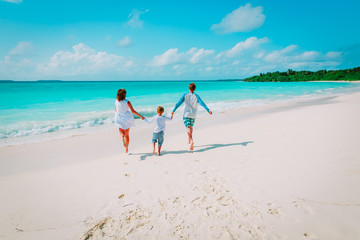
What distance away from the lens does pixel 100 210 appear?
A: 305 centimetres

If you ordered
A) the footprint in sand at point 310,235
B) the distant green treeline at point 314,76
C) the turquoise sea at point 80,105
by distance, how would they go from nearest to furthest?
the footprint in sand at point 310,235 → the turquoise sea at point 80,105 → the distant green treeline at point 314,76

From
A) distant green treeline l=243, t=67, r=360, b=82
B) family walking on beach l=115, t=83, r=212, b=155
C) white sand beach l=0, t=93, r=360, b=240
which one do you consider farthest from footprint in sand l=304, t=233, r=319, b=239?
distant green treeline l=243, t=67, r=360, b=82

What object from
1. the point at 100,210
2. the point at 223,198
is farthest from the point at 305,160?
the point at 100,210

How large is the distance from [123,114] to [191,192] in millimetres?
3148

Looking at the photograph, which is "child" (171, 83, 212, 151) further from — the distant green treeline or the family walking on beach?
the distant green treeline

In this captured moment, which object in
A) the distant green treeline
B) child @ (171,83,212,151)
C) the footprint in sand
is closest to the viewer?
the footprint in sand

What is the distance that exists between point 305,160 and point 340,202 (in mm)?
1642

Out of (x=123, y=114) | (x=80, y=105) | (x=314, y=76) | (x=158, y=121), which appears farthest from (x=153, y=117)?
(x=314, y=76)

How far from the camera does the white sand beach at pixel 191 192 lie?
8.43 ft

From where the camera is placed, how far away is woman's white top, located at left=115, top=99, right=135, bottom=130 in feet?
17.4

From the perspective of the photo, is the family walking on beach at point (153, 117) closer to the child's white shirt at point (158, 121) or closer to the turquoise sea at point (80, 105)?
the child's white shirt at point (158, 121)

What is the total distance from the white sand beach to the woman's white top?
0.98m

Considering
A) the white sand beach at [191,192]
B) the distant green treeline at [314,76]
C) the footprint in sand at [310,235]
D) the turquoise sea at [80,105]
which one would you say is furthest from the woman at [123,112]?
the distant green treeline at [314,76]

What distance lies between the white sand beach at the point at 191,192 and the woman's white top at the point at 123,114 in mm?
979
